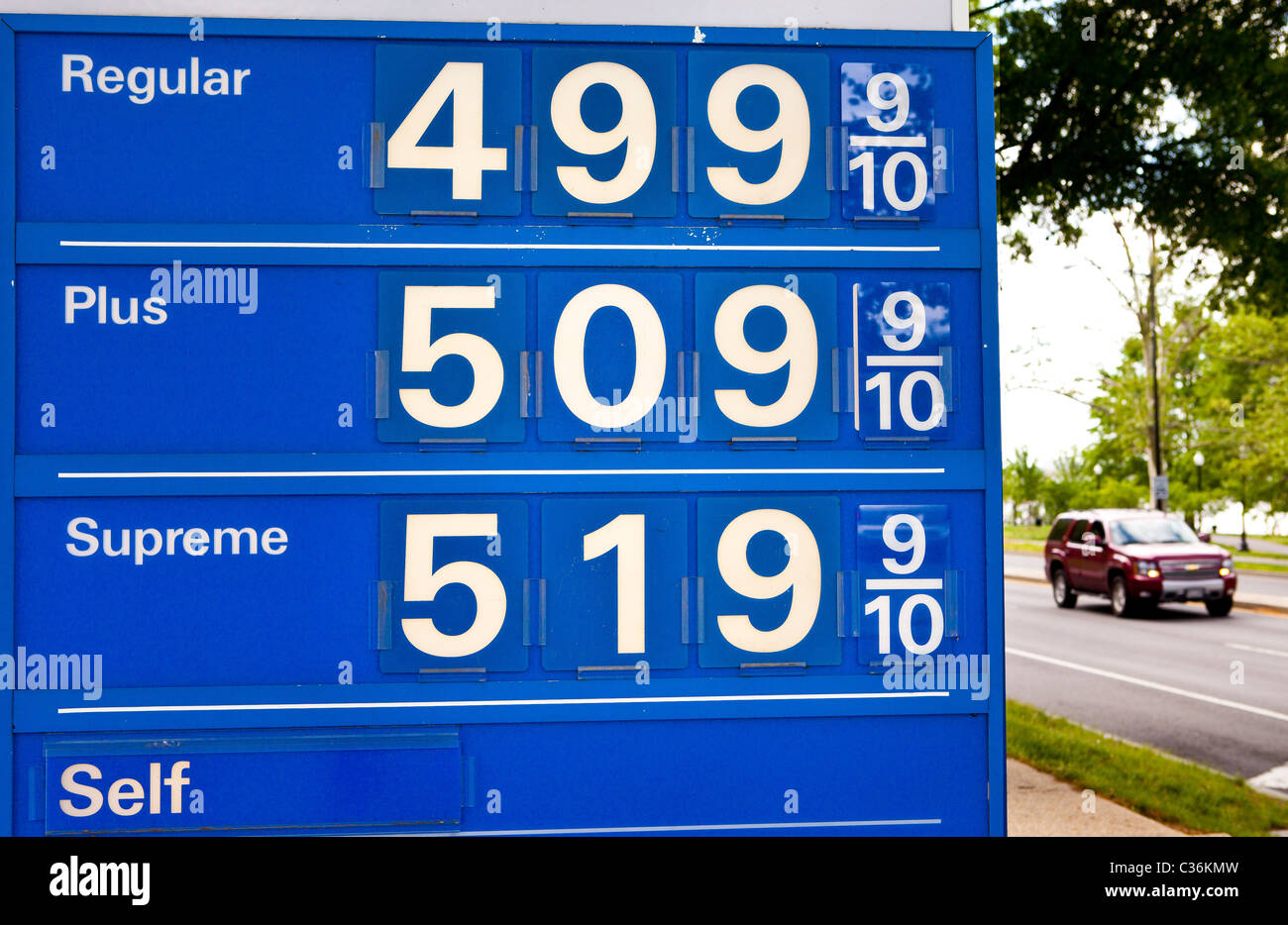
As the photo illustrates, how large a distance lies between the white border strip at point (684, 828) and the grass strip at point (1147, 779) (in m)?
4.08

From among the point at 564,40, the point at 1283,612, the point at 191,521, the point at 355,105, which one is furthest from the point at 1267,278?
the point at 1283,612

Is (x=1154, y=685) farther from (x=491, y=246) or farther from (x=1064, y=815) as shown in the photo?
(x=491, y=246)

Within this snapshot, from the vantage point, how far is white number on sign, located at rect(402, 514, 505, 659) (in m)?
2.55

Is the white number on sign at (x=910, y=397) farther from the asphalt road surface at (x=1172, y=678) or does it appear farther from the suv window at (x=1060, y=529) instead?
the suv window at (x=1060, y=529)

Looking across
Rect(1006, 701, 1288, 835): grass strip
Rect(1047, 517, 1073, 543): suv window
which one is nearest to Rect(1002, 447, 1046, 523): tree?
Rect(1047, 517, 1073, 543): suv window

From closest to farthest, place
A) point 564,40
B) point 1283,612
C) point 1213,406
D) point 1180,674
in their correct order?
point 564,40
point 1180,674
point 1283,612
point 1213,406

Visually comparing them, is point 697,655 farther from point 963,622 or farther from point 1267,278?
point 1267,278

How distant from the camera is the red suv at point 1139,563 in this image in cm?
1667

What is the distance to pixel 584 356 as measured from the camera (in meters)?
2.61

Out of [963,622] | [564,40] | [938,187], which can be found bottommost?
[963,622]

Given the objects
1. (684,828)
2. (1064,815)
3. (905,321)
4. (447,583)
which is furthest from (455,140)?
(1064,815)

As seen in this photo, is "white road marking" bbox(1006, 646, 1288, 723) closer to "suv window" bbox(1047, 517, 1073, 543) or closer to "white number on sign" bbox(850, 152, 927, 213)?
"suv window" bbox(1047, 517, 1073, 543)

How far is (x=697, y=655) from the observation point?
2.60m

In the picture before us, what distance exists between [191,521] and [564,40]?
5.42 feet
